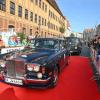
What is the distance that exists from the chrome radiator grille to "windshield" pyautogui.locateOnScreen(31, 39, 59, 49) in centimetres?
254

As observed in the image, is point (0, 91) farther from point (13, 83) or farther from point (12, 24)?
point (12, 24)

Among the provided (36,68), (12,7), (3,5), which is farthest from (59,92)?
(12,7)

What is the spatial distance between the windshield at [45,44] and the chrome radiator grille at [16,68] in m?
2.54

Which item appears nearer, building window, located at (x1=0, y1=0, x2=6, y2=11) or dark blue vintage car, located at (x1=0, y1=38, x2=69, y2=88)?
dark blue vintage car, located at (x1=0, y1=38, x2=69, y2=88)

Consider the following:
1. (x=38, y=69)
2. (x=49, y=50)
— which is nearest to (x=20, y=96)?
(x=38, y=69)

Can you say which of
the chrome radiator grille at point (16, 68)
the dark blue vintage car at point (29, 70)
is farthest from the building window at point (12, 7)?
the chrome radiator grille at point (16, 68)

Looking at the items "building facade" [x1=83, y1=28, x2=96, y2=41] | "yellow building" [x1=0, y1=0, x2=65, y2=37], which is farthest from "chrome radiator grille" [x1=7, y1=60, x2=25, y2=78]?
"building facade" [x1=83, y1=28, x2=96, y2=41]

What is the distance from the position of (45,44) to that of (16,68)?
2.91 m

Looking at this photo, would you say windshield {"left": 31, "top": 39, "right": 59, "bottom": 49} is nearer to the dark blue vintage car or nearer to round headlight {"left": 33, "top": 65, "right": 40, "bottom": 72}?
the dark blue vintage car

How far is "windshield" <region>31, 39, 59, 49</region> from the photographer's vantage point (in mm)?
9398

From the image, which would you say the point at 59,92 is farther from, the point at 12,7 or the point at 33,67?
the point at 12,7

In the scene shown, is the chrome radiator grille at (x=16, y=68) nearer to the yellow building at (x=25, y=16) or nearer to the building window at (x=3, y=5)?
the yellow building at (x=25, y=16)

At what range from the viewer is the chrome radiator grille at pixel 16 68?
6883 millimetres

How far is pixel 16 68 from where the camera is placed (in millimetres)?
6930
